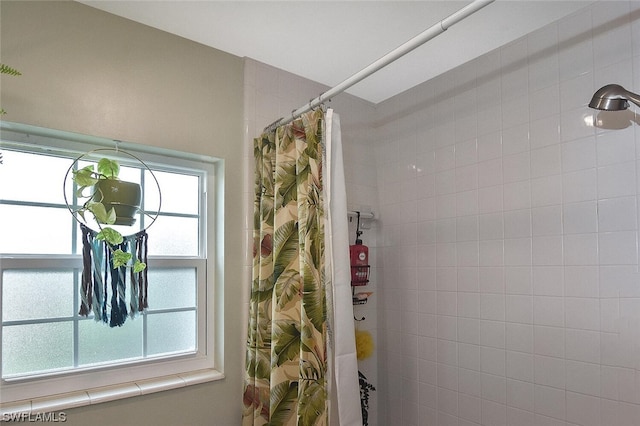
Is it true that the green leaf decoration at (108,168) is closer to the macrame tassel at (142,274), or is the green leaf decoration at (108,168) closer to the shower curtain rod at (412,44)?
the macrame tassel at (142,274)

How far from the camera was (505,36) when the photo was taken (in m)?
1.93

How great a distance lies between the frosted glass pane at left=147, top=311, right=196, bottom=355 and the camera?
1906 mm

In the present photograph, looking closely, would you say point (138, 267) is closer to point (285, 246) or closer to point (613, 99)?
point (285, 246)

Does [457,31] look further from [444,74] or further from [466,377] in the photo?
[466,377]

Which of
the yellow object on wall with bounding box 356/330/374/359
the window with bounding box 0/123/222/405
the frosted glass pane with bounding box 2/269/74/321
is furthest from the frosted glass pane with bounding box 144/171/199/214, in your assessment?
the yellow object on wall with bounding box 356/330/374/359

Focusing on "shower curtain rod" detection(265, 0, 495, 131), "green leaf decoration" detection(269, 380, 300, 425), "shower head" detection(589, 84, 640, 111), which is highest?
"shower curtain rod" detection(265, 0, 495, 131)

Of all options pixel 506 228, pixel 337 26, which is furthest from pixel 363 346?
pixel 337 26

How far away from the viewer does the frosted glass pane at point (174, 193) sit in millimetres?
1943

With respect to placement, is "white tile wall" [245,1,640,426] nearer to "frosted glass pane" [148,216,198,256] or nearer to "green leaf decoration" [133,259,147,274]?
"frosted glass pane" [148,216,198,256]

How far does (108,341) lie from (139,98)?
3.37 feet

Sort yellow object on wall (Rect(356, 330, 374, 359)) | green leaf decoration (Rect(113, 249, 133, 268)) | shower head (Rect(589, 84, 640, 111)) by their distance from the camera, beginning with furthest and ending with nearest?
yellow object on wall (Rect(356, 330, 374, 359)) < green leaf decoration (Rect(113, 249, 133, 268)) < shower head (Rect(589, 84, 640, 111))

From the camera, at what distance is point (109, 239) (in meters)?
1.64

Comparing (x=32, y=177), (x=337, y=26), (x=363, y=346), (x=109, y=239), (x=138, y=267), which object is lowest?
(x=363, y=346)

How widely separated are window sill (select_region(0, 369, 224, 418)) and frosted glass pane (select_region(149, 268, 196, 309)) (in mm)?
314
